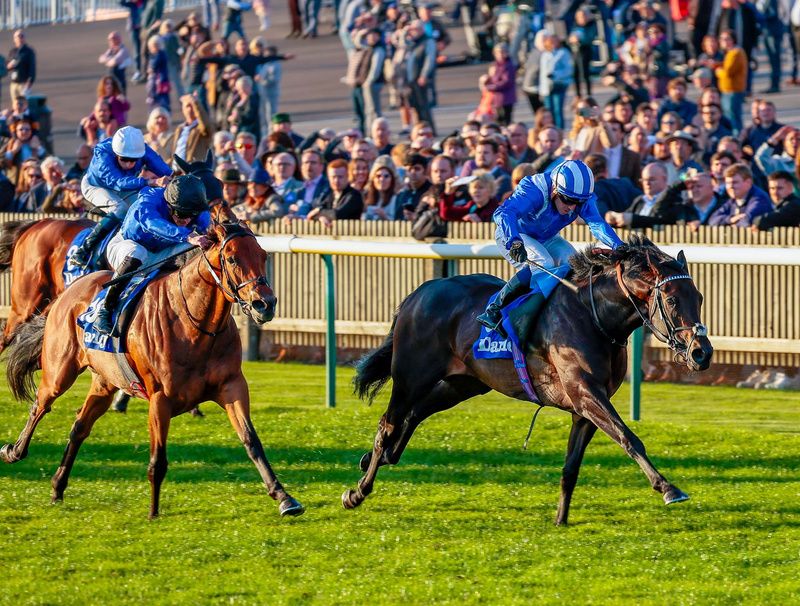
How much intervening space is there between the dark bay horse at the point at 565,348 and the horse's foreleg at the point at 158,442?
1008 millimetres

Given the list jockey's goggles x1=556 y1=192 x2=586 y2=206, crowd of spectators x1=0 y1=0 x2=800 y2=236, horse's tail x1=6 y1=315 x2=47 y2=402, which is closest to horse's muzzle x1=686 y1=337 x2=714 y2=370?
jockey's goggles x1=556 y1=192 x2=586 y2=206

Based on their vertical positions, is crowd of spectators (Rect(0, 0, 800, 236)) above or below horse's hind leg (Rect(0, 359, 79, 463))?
above

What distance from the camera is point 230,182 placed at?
1450cm

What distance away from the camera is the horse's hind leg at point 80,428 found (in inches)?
340

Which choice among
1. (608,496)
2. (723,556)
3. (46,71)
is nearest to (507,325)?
(608,496)

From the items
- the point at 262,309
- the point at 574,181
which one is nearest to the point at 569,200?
the point at 574,181

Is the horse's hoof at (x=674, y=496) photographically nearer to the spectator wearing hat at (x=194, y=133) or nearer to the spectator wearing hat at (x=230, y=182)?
the spectator wearing hat at (x=230, y=182)

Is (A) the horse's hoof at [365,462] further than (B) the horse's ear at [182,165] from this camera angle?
No

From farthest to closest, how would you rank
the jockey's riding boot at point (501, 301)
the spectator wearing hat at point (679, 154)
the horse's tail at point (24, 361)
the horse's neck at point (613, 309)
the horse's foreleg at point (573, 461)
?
the spectator wearing hat at point (679, 154)
the horse's tail at point (24, 361)
the jockey's riding boot at point (501, 301)
the horse's foreleg at point (573, 461)
the horse's neck at point (613, 309)

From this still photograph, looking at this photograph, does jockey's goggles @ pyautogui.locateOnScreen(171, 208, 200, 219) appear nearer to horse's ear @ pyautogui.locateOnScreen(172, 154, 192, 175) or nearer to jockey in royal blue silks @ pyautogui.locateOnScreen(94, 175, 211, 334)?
jockey in royal blue silks @ pyautogui.locateOnScreen(94, 175, 211, 334)

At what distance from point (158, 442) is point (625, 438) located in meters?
2.39

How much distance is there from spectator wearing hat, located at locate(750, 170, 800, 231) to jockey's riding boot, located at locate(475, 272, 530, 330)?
4.31 meters

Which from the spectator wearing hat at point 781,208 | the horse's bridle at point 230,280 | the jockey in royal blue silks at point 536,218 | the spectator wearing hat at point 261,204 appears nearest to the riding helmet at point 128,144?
the horse's bridle at point 230,280

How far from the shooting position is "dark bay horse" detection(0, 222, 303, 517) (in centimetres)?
773
